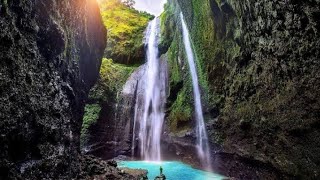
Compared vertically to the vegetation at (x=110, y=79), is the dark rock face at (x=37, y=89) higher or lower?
lower

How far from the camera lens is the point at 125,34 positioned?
3042 centimetres

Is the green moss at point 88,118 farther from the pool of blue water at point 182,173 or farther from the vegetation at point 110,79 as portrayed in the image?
the pool of blue water at point 182,173

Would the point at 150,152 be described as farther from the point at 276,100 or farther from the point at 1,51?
the point at 1,51

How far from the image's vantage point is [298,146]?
9438 mm

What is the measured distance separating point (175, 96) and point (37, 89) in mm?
14863

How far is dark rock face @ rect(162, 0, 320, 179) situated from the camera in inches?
346

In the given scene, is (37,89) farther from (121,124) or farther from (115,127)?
(121,124)

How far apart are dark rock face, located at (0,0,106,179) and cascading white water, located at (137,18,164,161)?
360 inches

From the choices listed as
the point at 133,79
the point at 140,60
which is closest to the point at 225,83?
the point at 133,79

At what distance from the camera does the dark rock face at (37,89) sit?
5.73 m

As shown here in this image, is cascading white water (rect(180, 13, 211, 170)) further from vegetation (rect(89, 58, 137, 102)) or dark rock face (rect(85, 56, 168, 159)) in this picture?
vegetation (rect(89, 58, 137, 102))

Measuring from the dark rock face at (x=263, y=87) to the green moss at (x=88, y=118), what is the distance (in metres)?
7.97

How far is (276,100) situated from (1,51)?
899cm

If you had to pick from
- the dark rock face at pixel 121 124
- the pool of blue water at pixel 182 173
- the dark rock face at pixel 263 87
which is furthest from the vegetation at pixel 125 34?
the pool of blue water at pixel 182 173
